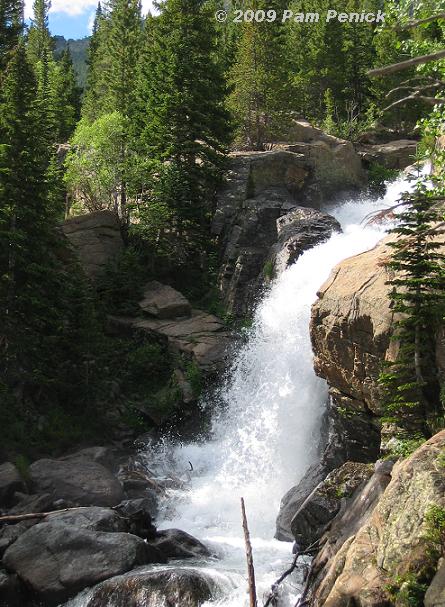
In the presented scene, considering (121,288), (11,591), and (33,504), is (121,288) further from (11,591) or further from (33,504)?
(11,591)

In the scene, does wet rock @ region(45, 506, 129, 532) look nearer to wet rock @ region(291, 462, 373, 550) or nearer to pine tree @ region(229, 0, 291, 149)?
wet rock @ region(291, 462, 373, 550)

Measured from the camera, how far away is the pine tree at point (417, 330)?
39.3 ft

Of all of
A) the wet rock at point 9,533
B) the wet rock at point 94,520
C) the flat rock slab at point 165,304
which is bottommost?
the wet rock at point 9,533

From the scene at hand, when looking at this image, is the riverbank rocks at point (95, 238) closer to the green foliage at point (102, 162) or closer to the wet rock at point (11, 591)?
the green foliage at point (102, 162)

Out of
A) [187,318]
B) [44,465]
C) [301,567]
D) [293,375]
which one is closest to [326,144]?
[187,318]

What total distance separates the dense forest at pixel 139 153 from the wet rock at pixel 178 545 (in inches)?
301

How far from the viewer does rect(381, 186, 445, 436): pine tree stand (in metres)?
12.0

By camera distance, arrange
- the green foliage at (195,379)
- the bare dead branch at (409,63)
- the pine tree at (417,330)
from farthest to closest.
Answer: the green foliage at (195,379)
the pine tree at (417,330)
the bare dead branch at (409,63)

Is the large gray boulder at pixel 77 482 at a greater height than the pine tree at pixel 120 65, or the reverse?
the pine tree at pixel 120 65

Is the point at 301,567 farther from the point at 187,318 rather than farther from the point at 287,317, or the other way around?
the point at 187,318

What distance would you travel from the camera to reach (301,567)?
12398mm

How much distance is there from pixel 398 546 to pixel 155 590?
5.40 m

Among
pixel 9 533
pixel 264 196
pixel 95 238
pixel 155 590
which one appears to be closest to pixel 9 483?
pixel 9 533

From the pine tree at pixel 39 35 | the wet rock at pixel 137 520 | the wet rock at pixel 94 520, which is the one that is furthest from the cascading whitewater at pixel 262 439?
the pine tree at pixel 39 35
